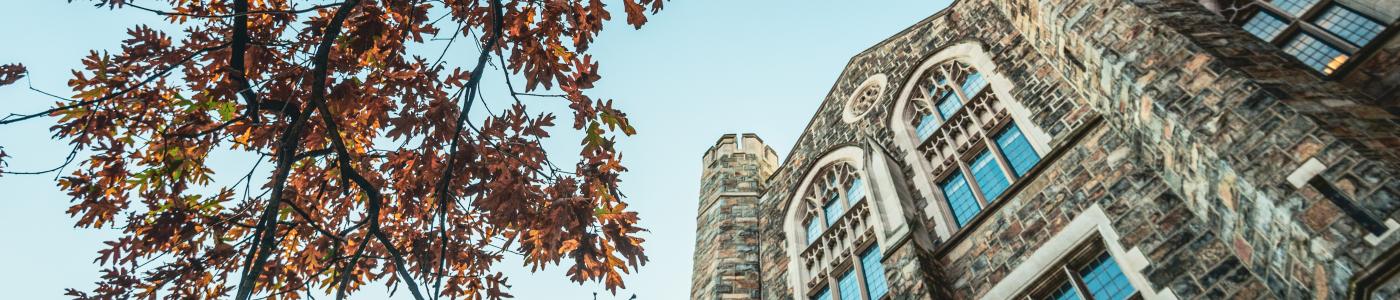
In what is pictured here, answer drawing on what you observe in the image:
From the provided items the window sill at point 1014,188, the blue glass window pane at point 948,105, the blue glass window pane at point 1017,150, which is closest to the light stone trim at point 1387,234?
the window sill at point 1014,188

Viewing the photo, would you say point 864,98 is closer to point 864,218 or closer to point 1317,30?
point 864,218

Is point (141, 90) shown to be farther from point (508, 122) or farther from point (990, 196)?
point (990, 196)

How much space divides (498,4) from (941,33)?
890 centimetres

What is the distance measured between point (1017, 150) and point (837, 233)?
2.73 m

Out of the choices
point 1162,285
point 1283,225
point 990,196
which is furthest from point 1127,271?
point 990,196

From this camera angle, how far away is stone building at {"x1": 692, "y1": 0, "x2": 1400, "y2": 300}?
14.9ft

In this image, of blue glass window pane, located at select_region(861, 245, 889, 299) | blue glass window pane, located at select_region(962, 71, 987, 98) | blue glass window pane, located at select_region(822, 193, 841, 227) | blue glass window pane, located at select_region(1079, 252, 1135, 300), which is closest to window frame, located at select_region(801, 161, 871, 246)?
blue glass window pane, located at select_region(822, 193, 841, 227)

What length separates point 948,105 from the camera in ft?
34.6

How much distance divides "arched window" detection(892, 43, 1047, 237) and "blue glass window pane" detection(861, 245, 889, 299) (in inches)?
33.0

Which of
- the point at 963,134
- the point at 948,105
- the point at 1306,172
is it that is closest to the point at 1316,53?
the point at 1306,172

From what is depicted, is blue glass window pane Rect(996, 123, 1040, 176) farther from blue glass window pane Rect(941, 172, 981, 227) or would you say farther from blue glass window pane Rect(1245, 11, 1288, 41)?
blue glass window pane Rect(1245, 11, 1288, 41)

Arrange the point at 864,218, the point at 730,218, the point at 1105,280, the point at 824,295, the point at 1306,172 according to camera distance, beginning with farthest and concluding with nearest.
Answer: the point at 730,218 < the point at 864,218 < the point at 824,295 < the point at 1105,280 < the point at 1306,172

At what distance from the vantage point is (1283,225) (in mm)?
4543

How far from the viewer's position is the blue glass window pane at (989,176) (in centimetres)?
857
